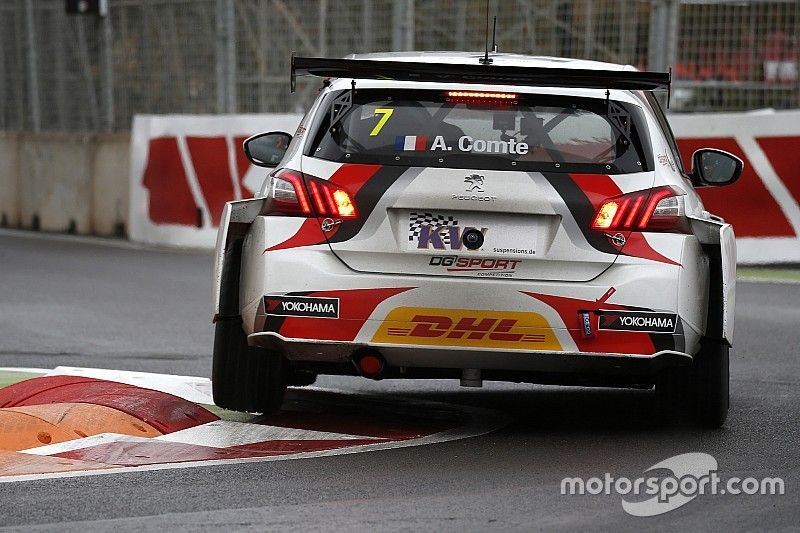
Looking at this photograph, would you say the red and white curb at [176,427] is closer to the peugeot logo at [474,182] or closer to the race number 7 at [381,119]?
the peugeot logo at [474,182]

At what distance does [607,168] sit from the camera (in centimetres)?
723

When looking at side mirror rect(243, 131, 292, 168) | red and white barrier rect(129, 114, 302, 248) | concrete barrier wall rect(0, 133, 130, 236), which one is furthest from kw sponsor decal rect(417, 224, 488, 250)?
concrete barrier wall rect(0, 133, 130, 236)

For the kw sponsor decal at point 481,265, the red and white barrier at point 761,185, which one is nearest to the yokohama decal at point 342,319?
the kw sponsor decal at point 481,265

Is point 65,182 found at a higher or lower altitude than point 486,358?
lower

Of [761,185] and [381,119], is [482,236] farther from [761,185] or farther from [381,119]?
[761,185]

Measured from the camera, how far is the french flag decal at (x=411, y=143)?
23.8 ft

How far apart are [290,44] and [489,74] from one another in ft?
47.3

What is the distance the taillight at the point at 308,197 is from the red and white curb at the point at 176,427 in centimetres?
90

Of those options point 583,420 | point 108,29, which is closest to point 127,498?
point 583,420

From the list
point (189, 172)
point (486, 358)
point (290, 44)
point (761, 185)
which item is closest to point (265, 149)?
point (486, 358)

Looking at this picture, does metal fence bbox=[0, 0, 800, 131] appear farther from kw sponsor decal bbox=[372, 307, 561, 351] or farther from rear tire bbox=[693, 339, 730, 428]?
kw sponsor decal bbox=[372, 307, 561, 351]

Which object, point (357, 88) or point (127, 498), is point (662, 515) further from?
point (357, 88)

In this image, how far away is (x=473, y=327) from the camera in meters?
7.07

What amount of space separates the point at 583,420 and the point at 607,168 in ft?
4.44
